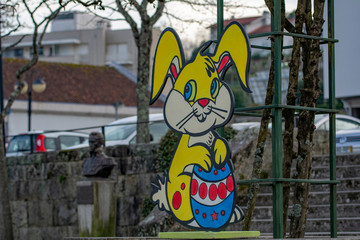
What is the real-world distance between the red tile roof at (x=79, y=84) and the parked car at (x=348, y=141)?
3324cm

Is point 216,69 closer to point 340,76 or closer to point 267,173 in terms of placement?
point 267,173

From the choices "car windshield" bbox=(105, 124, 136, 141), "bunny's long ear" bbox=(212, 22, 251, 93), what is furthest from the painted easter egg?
"car windshield" bbox=(105, 124, 136, 141)

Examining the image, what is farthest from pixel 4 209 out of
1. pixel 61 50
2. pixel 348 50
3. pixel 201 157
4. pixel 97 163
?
pixel 61 50

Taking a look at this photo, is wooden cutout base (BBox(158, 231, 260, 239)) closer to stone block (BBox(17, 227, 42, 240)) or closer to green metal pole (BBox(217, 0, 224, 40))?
green metal pole (BBox(217, 0, 224, 40))

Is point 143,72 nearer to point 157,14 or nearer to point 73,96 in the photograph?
point 157,14

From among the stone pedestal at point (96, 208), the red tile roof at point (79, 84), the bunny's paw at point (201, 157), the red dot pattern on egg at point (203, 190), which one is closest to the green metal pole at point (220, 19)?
the bunny's paw at point (201, 157)

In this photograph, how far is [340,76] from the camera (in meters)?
38.7

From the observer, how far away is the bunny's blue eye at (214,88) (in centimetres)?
820

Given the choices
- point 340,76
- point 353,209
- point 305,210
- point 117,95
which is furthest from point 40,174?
point 117,95

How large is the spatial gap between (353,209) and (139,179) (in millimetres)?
6455

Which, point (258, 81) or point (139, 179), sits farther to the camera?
point (258, 81)

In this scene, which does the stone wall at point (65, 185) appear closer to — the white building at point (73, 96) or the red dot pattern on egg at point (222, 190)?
the red dot pattern on egg at point (222, 190)

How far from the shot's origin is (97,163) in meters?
17.8

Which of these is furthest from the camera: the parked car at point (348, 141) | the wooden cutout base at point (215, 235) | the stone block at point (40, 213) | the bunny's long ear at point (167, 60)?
the stone block at point (40, 213)
